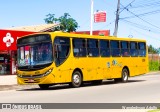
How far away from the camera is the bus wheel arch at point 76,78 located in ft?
77.2

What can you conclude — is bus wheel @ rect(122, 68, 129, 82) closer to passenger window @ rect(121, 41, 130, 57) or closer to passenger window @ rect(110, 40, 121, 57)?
passenger window @ rect(121, 41, 130, 57)

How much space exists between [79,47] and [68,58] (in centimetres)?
123

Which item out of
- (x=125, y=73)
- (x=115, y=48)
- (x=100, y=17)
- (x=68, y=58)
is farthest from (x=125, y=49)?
(x=100, y=17)

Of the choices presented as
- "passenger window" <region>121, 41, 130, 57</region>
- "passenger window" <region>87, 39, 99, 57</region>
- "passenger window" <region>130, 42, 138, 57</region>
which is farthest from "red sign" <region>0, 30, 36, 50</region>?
"passenger window" <region>87, 39, 99, 57</region>

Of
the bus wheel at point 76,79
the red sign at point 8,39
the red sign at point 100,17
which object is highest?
the red sign at point 100,17

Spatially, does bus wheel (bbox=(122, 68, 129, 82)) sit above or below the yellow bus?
below

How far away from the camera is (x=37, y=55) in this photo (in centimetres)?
2230

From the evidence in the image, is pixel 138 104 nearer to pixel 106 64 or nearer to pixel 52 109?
pixel 52 109

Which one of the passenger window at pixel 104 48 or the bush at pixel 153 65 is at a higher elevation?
the passenger window at pixel 104 48

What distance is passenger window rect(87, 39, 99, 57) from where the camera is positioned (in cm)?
2477

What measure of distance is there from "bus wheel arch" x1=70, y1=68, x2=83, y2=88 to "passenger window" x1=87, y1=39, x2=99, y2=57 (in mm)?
1421

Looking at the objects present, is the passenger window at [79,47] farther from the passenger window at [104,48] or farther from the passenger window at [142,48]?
the passenger window at [142,48]

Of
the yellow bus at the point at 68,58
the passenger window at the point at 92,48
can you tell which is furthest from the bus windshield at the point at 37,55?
the passenger window at the point at 92,48

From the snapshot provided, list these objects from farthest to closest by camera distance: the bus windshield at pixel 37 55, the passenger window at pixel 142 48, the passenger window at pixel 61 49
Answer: the passenger window at pixel 142 48
the passenger window at pixel 61 49
the bus windshield at pixel 37 55
